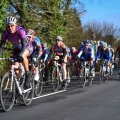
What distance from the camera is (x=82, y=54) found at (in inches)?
573

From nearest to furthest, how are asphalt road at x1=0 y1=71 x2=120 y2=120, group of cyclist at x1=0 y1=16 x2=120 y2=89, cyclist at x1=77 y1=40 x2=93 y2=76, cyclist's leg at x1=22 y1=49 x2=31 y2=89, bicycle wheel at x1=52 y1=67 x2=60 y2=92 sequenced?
asphalt road at x1=0 y1=71 x2=120 y2=120
group of cyclist at x1=0 y1=16 x2=120 y2=89
cyclist's leg at x1=22 y1=49 x2=31 y2=89
bicycle wheel at x1=52 y1=67 x2=60 y2=92
cyclist at x1=77 y1=40 x2=93 y2=76

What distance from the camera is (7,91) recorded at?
7891 millimetres

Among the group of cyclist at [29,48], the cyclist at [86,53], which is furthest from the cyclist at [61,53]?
the cyclist at [86,53]

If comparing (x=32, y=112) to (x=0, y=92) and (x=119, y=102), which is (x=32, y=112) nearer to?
(x=0, y=92)

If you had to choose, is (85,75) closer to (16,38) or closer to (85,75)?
(85,75)

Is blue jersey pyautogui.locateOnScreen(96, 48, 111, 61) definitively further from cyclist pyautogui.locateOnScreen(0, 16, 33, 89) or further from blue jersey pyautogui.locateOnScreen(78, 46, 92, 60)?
cyclist pyautogui.locateOnScreen(0, 16, 33, 89)

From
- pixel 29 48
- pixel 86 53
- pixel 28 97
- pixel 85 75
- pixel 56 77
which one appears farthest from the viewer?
pixel 86 53

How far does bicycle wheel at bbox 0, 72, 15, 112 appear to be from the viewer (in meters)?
7.79

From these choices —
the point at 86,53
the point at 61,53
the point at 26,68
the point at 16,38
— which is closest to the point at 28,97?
the point at 26,68

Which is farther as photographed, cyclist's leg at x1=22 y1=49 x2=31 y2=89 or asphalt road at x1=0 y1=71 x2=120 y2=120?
cyclist's leg at x1=22 y1=49 x2=31 y2=89

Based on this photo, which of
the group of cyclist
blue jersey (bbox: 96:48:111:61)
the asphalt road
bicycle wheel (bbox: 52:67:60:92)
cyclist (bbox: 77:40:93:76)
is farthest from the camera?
blue jersey (bbox: 96:48:111:61)

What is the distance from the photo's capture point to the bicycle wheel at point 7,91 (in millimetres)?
7789

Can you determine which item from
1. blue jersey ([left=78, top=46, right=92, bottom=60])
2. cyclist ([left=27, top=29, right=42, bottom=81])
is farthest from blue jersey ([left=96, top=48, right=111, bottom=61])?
cyclist ([left=27, top=29, right=42, bottom=81])

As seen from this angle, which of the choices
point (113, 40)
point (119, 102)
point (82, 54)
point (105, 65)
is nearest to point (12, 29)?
point (119, 102)
